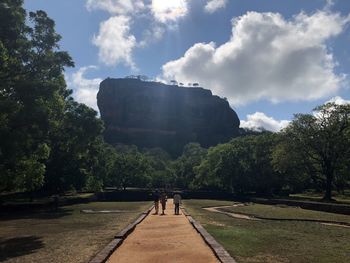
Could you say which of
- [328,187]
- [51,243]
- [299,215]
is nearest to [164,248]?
[51,243]

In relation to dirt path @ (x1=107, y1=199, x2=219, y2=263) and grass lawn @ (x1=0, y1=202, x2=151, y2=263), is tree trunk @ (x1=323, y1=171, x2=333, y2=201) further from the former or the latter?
grass lawn @ (x1=0, y1=202, x2=151, y2=263)

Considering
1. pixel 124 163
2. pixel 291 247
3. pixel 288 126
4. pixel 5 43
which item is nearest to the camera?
pixel 291 247

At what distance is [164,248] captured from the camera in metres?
13.9

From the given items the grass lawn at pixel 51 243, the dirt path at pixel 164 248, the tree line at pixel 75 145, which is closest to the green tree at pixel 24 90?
the tree line at pixel 75 145

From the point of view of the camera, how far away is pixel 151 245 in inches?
573

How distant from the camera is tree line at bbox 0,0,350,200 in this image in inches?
720

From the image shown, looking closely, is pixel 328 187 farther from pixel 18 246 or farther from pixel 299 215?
pixel 18 246

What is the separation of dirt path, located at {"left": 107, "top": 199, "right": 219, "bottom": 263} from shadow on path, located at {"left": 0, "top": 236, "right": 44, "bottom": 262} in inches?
113

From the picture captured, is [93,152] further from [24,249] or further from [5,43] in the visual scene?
[24,249]

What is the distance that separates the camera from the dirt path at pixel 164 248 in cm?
1204

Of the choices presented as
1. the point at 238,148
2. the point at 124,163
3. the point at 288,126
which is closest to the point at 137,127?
the point at 124,163

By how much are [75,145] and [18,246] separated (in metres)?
24.4

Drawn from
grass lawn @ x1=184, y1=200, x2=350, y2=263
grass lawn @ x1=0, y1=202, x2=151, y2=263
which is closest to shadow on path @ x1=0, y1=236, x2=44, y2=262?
grass lawn @ x1=0, y1=202, x2=151, y2=263

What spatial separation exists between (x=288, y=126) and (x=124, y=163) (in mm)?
37530
